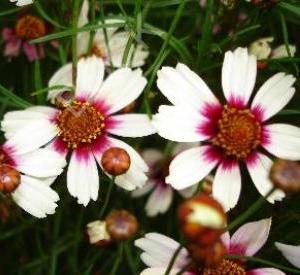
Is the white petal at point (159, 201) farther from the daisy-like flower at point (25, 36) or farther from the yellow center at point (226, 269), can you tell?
the daisy-like flower at point (25, 36)

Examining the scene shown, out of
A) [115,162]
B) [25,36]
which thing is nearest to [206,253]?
[115,162]

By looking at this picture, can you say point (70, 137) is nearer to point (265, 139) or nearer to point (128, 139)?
point (128, 139)

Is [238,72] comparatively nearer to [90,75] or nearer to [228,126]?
[228,126]

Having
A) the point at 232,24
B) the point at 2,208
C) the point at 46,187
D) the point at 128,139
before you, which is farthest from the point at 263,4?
the point at 2,208

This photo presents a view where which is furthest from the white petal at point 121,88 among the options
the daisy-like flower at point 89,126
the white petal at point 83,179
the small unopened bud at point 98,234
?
the small unopened bud at point 98,234

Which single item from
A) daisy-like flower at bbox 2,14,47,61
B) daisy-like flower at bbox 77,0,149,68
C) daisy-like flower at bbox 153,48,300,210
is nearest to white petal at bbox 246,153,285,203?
daisy-like flower at bbox 153,48,300,210

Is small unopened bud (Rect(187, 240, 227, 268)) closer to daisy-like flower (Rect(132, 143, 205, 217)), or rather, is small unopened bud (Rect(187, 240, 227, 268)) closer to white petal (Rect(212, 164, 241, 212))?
white petal (Rect(212, 164, 241, 212))
